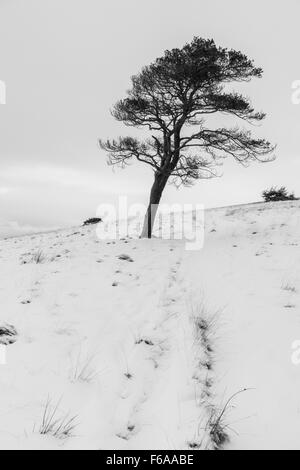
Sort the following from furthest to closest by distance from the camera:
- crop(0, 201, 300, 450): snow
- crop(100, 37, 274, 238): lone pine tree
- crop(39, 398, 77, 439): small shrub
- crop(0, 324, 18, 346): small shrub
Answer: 1. crop(100, 37, 274, 238): lone pine tree
2. crop(0, 324, 18, 346): small shrub
3. crop(0, 201, 300, 450): snow
4. crop(39, 398, 77, 439): small shrub

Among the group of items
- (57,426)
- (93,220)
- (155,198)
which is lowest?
(57,426)

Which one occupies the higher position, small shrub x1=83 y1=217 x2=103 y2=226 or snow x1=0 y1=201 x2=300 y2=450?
small shrub x1=83 y1=217 x2=103 y2=226

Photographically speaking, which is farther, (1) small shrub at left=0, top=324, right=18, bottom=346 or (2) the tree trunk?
(2) the tree trunk

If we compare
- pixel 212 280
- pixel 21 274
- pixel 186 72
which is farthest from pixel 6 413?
pixel 186 72

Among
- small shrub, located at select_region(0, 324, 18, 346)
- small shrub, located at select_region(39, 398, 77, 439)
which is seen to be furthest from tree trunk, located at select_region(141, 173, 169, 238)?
small shrub, located at select_region(39, 398, 77, 439)

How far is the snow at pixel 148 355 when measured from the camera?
10.2 feet

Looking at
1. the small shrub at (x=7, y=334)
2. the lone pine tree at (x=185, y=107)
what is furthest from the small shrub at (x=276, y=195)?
the small shrub at (x=7, y=334)

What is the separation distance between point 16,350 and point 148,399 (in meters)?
1.82

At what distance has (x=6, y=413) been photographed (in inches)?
120

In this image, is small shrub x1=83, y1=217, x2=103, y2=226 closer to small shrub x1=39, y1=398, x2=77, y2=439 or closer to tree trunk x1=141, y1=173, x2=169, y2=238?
tree trunk x1=141, y1=173, x2=169, y2=238

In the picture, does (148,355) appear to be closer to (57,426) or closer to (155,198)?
(57,426)

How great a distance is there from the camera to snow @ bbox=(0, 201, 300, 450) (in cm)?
310

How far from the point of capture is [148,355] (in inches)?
172

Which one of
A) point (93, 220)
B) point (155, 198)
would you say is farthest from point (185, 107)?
point (93, 220)
